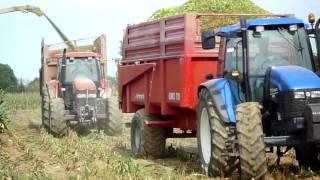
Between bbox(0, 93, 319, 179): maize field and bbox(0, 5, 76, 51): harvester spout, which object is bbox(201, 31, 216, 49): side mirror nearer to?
bbox(0, 93, 319, 179): maize field

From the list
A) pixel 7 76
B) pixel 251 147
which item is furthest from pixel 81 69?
pixel 7 76

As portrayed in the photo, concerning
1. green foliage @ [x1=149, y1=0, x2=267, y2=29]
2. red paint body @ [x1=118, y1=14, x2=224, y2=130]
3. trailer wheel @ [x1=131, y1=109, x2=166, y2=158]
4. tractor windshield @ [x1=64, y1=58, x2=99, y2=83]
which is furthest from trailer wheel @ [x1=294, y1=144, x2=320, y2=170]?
tractor windshield @ [x1=64, y1=58, x2=99, y2=83]

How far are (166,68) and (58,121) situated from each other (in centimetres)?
567

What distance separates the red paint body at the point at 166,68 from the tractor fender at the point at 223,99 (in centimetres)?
110

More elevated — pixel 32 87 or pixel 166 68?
pixel 32 87

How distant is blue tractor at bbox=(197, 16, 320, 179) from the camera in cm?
653

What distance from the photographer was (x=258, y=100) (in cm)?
724

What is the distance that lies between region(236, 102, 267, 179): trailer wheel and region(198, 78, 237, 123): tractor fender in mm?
485

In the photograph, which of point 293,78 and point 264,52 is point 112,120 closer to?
point 264,52

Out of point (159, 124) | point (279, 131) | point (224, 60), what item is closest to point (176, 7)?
point (159, 124)

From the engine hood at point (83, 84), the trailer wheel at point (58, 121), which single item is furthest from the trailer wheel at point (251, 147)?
the engine hood at point (83, 84)

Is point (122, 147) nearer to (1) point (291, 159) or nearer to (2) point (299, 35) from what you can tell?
(1) point (291, 159)

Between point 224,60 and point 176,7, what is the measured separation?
13.7 feet

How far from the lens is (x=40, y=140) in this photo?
43.4 ft
